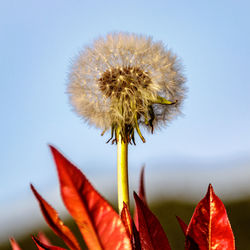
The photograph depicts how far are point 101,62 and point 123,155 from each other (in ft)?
1.47

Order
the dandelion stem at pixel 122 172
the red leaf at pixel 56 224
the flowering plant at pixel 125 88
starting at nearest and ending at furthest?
the red leaf at pixel 56 224
the dandelion stem at pixel 122 172
the flowering plant at pixel 125 88

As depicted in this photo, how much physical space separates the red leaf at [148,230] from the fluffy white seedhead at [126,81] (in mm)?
554

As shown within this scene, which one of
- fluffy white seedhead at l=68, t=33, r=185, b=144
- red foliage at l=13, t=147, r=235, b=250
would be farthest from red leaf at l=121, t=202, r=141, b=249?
fluffy white seedhead at l=68, t=33, r=185, b=144

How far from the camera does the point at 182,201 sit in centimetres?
507

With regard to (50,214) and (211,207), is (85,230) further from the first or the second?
(211,207)

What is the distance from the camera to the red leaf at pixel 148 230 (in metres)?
0.62

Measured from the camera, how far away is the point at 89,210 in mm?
500

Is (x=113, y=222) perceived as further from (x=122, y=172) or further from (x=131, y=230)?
(x=122, y=172)

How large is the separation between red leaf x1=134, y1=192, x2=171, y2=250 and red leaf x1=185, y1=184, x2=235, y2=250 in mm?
50

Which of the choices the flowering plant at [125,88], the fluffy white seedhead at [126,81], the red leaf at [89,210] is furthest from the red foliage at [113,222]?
the fluffy white seedhead at [126,81]

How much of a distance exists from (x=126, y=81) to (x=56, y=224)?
0.71 m

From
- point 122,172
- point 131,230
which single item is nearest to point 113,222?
point 131,230

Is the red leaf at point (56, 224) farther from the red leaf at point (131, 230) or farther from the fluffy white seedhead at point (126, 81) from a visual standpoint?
the fluffy white seedhead at point (126, 81)

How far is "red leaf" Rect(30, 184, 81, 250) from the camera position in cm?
58
